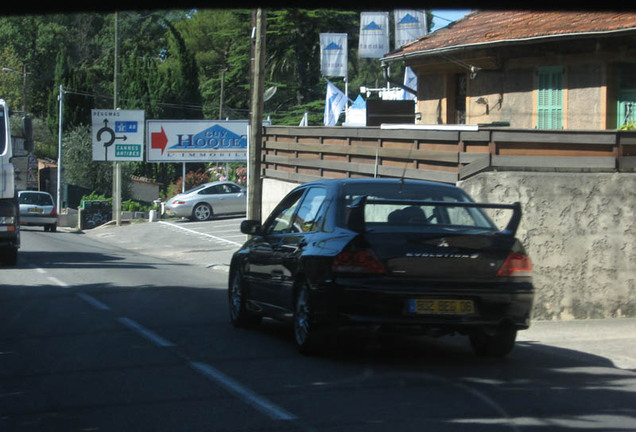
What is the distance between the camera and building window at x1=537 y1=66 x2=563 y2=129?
58.8 ft

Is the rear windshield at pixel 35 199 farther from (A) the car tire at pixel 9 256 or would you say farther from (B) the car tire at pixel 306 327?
(B) the car tire at pixel 306 327

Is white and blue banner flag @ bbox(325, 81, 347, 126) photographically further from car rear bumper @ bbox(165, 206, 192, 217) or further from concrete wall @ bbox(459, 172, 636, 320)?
concrete wall @ bbox(459, 172, 636, 320)

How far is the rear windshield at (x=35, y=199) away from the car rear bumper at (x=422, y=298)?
30.9 metres

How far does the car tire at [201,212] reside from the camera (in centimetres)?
3681

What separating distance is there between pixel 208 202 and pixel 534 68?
2064cm

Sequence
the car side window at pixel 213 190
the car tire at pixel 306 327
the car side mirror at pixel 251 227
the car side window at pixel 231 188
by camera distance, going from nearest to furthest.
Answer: the car tire at pixel 306 327, the car side mirror at pixel 251 227, the car side window at pixel 213 190, the car side window at pixel 231 188

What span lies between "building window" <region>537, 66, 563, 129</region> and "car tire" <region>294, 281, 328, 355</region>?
10.7m

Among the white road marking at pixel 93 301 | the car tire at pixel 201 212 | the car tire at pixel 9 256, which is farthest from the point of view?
the car tire at pixel 201 212

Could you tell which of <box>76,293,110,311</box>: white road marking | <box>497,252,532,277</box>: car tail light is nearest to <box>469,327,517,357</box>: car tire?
<box>497,252,532,277</box>: car tail light

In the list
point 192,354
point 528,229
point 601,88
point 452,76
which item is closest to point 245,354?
point 192,354

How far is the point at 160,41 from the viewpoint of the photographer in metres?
72.3

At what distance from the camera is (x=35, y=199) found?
36812 millimetres

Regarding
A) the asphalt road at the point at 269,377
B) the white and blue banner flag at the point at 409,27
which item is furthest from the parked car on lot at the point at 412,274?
the white and blue banner flag at the point at 409,27

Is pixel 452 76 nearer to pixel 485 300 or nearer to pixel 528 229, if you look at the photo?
pixel 528 229
